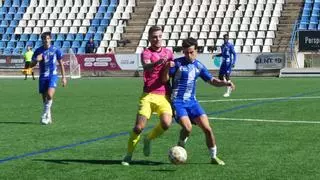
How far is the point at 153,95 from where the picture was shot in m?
10.8

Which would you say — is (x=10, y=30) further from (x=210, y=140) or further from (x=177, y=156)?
(x=177, y=156)

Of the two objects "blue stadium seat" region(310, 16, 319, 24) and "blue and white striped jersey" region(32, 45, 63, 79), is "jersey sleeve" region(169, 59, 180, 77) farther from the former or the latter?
"blue stadium seat" region(310, 16, 319, 24)

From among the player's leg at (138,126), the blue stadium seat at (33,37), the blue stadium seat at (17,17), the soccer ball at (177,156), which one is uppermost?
the blue stadium seat at (17,17)

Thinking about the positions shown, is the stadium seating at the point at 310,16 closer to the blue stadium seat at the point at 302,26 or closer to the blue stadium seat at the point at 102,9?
the blue stadium seat at the point at 302,26

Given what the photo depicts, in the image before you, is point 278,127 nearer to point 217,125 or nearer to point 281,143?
point 217,125

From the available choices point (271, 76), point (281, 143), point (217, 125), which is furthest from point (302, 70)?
point (281, 143)

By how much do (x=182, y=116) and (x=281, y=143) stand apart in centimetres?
277

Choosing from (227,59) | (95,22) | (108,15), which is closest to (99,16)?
(108,15)

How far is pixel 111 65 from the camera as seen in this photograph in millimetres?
46844

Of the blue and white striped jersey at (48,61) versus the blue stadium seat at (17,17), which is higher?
the blue stadium seat at (17,17)

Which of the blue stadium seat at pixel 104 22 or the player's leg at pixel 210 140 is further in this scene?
the blue stadium seat at pixel 104 22

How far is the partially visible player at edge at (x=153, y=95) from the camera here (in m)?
10.5

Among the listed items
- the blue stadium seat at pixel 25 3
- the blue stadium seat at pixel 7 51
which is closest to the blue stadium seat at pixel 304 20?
the blue stadium seat at pixel 7 51

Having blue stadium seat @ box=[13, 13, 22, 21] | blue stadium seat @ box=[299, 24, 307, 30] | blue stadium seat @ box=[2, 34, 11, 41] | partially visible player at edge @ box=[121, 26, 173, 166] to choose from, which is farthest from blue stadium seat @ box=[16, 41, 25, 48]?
partially visible player at edge @ box=[121, 26, 173, 166]
